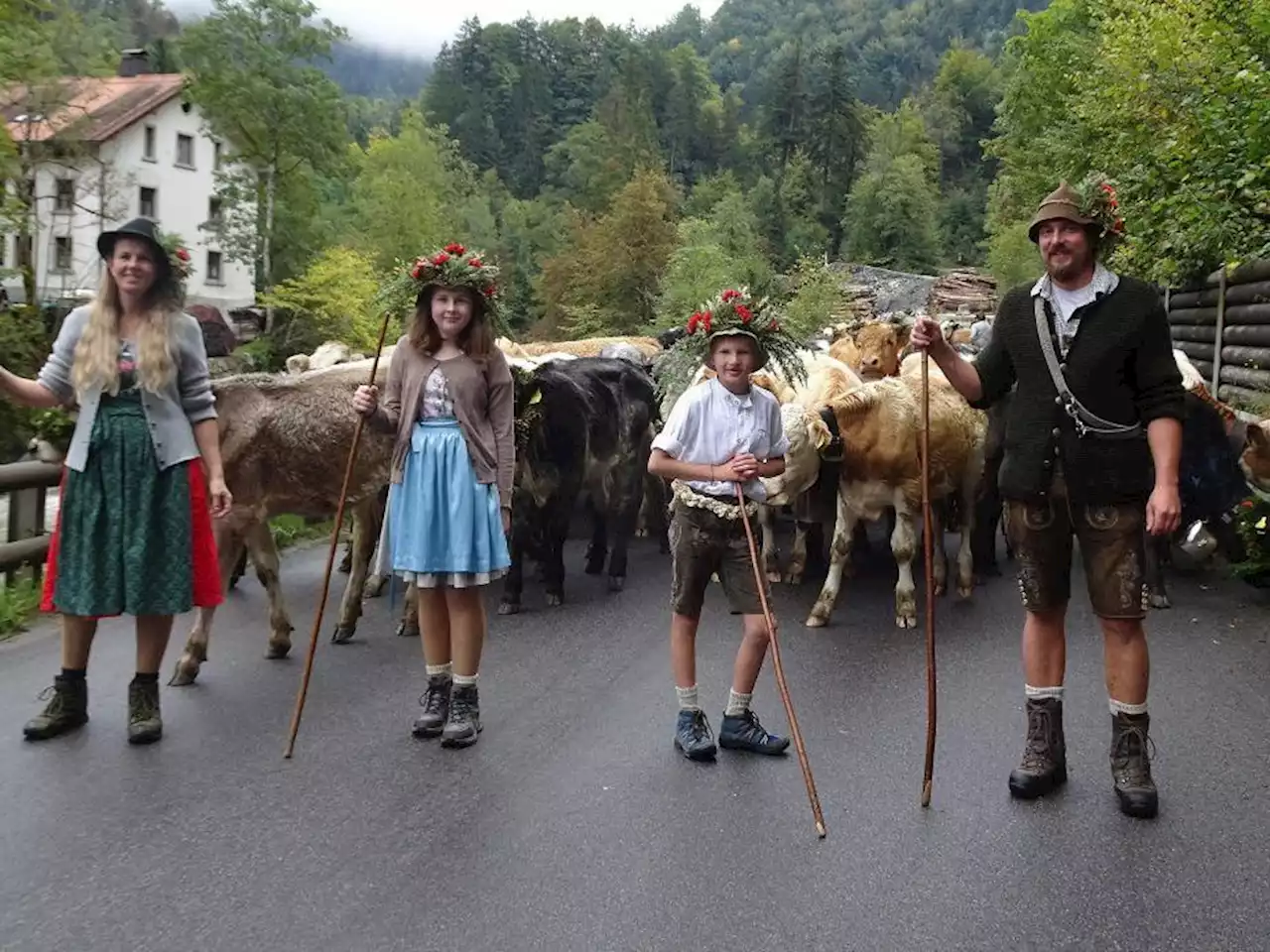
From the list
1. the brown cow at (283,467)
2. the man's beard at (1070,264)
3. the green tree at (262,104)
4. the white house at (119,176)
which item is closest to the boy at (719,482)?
the man's beard at (1070,264)

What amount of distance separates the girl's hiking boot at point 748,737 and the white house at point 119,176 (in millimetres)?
27688

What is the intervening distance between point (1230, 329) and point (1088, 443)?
9948 mm

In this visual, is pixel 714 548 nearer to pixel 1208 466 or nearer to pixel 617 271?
pixel 1208 466

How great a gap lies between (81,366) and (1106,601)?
4.31 m

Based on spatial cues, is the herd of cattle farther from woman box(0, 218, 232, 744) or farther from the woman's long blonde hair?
the woman's long blonde hair

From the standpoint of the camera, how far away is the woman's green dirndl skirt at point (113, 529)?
494 cm

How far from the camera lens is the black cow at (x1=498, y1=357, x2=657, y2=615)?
8.48 metres

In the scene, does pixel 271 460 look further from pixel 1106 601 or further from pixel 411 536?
pixel 1106 601

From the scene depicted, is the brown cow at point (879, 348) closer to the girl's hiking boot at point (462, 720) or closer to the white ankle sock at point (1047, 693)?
the white ankle sock at point (1047, 693)

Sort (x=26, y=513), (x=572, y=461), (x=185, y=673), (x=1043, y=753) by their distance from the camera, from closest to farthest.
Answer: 1. (x=1043, y=753)
2. (x=185, y=673)
3. (x=26, y=513)
4. (x=572, y=461)

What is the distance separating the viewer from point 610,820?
14.2ft

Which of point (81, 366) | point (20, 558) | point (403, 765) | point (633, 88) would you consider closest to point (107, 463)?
point (81, 366)

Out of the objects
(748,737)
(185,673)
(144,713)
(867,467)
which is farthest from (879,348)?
(144,713)

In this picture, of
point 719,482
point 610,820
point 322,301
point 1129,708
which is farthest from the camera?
point 322,301
